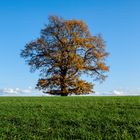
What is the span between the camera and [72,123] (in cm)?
1939

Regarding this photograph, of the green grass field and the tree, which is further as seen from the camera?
the tree

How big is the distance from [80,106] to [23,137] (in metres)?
8.09

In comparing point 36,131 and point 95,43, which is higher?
point 95,43

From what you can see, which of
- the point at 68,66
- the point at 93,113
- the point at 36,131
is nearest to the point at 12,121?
the point at 36,131

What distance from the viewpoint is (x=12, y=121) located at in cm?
2059

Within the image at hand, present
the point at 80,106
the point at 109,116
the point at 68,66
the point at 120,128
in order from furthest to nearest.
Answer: the point at 68,66, the point at 80,106, the point at 109,116, the point at 120,128

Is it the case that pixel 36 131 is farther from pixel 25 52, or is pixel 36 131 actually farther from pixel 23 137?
pixel 25 52

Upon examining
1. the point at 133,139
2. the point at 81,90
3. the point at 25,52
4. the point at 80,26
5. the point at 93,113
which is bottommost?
the point at 133,139

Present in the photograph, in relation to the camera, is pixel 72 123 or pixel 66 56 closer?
pixel 72 123

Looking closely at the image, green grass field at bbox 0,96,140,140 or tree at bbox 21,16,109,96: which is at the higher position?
tree at bbox 21,16,109,96

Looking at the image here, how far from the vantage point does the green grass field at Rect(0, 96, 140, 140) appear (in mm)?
17281

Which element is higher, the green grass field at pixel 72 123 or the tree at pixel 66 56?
the tree at pixel 66 56

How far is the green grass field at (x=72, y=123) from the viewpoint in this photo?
56.7 ft

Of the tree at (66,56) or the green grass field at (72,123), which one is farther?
the tree at (66,56)
